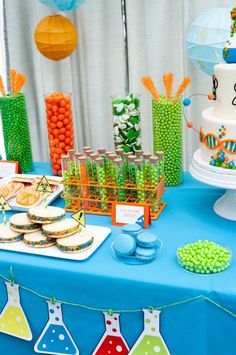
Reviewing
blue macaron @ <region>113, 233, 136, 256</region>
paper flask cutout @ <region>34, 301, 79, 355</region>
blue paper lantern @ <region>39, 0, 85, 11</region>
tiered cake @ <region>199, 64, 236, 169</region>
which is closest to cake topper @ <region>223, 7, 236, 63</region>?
tiered cake @ <region>199, 64, 236, 169</region>

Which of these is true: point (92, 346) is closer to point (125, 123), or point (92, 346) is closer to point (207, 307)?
point (207, 307)

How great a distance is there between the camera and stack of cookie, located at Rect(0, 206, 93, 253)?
3.86ft

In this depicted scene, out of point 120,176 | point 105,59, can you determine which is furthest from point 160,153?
point 105,59

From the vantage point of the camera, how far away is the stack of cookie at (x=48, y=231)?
118 cm

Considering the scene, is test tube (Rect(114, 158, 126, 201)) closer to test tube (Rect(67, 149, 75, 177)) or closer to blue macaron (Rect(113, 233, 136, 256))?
test tube (Rect(67, 149, 75, 177))

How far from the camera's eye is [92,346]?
1.17 metres

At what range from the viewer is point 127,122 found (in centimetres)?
155

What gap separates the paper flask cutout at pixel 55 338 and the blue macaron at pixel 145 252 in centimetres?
25

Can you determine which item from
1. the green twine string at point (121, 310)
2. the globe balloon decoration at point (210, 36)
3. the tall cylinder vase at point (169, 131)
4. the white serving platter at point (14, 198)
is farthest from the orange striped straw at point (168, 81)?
the green twine string at point (121, 310)

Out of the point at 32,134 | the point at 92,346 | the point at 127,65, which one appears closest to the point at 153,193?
the point at 92,346

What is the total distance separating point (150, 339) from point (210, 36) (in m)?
0.93

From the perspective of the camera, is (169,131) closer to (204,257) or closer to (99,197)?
(99,197)

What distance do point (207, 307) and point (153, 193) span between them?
1.34 ft

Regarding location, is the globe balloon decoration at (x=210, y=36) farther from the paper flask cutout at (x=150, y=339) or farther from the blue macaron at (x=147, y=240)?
the paper flask cutout at (x=150, y=339)
